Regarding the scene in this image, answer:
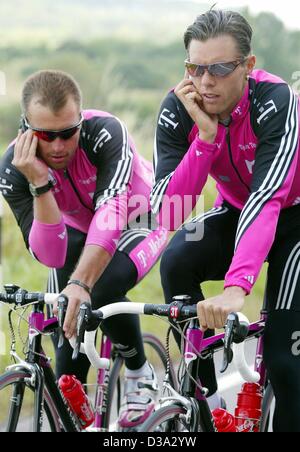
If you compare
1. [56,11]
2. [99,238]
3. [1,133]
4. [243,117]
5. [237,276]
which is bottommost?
[237,276]

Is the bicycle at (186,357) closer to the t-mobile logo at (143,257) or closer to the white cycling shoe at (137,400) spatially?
the t-mobile logo at (143,257)

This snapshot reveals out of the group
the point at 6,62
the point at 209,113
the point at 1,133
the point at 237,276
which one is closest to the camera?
the point at 237,276

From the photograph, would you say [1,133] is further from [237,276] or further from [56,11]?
[237,276]

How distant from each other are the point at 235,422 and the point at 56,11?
17668 millimetres

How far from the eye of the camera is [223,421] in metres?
5.33

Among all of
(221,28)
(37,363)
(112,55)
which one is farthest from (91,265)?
(112,55)

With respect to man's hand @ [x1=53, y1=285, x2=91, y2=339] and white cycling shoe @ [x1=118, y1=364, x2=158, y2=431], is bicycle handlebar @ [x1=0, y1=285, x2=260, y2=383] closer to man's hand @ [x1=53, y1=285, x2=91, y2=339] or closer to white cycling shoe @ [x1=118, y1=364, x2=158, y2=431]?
man's hand @ [x1=53, y1=285, x2=91, y2=339]

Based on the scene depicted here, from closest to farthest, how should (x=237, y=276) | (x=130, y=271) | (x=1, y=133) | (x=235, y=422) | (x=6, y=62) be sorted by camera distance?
(x=237, y=276) < (x=235, y=422) < (x=130, y=271) < (x=1, y=133) < (x=6, y=62)

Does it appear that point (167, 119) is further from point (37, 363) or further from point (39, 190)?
point (37, 363)

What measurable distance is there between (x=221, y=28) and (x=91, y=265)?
1.34 meters

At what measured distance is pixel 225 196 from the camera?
5551mm

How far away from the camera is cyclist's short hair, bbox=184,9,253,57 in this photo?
4.91 meters

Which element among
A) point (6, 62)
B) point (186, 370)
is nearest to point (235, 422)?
point (186, 370)

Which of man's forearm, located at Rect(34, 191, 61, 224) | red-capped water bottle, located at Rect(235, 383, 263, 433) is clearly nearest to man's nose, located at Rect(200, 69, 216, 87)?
man's forearm, located at Rect(34, 191, 61, 224)
